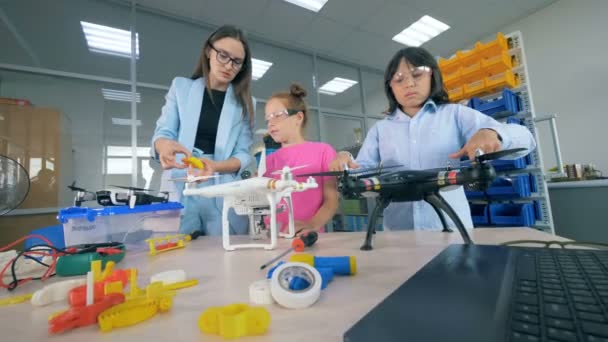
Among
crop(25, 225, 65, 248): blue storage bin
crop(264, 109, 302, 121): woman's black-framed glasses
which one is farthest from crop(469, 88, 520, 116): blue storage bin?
crop(25, 225, 65, 248): blue storage bin

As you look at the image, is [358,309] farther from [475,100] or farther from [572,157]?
[572,157]

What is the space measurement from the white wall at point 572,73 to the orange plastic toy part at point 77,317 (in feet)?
12.4

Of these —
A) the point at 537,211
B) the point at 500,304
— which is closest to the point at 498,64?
the point at 537,211

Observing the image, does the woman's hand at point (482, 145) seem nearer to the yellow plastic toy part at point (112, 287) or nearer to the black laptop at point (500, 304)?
the black laptop at point (500, 304)

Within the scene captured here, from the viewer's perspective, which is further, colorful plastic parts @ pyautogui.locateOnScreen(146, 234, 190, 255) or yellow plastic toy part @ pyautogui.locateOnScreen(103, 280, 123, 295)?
colorful plastic parts @ pyautogui.locateOnScreen(146, 234, 190, 255)

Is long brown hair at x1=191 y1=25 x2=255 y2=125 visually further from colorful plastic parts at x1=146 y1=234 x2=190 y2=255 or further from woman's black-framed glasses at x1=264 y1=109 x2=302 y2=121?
colorful plastic parts at x1=146 y1=234 x2=190 y2=255

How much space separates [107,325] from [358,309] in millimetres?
243

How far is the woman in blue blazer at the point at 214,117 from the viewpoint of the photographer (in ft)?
3.15

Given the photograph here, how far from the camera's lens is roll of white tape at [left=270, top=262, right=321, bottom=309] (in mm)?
266

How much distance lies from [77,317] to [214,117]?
0.88 meters

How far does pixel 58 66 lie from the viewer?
2139mm

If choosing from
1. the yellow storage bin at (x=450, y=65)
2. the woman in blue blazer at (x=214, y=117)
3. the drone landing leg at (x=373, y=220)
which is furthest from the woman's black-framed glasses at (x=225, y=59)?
the yellow storage bin at (x=450, y=65)

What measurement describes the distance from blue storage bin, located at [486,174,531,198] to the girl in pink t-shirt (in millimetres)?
1402

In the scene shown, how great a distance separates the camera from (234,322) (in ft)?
0.71
